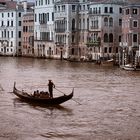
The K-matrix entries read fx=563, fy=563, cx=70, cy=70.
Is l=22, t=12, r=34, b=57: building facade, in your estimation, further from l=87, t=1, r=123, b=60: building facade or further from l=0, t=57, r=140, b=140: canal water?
l=0, t=57, r=140, b=140: canal water

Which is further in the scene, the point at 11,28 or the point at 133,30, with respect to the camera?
the point at 11,28

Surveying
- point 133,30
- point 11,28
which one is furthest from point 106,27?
point 11,28

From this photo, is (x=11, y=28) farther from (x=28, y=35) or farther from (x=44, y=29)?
(x=44, y=29)

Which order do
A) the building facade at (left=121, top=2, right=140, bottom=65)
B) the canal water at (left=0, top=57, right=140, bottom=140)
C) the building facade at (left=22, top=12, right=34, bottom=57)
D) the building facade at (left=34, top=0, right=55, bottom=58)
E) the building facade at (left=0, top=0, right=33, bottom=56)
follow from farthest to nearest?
the building facade at (left=0, top=0, right=33, bottom=56) < the building facade at (left=22, top=12, right=34, bottom=57) < the building facade at (left=34, top=0, right=55, bottom=58) < the building facade at (left=121, top=2, right=140, bottom=65) < the canal water at (left=0, top=57, right=140, bottom=140)

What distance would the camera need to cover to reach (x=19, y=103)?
22062mm

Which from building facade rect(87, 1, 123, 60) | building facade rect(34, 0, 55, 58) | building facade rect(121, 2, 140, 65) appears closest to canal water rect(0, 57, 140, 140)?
building facade rect(121, 2, 140, 65)

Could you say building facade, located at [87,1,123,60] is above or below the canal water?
above

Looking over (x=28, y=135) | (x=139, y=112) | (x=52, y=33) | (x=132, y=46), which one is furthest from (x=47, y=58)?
(x=28, y=135)

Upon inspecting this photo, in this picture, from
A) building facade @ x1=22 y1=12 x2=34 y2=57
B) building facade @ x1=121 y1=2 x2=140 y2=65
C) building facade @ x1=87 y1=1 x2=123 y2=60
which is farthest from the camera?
building facade @ x1=22 y1=12 x2=34 y2=57

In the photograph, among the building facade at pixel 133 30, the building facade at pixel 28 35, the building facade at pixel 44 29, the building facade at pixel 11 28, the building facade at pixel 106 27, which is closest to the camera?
the building facade at pixel 133 30

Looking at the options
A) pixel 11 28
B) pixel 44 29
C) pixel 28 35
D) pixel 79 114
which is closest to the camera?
pixel 79 114

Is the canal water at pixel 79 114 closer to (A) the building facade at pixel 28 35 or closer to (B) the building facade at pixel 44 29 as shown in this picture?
(B) the building facade at pixel 44 29

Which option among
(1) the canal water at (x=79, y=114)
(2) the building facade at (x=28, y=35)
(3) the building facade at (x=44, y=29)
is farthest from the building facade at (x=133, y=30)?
(2) the building facade at (x=28, y=35)

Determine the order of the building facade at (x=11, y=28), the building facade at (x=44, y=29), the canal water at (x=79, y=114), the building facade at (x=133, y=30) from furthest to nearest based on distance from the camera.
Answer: the building facade at (x=11, y=28)
the building facade at (x=44, y=29)
the building facade at (x=133, y=30)
the canal water at (x=79, y=114)
